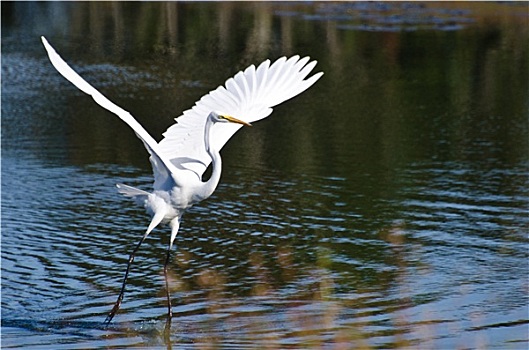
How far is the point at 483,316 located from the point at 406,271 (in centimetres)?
139

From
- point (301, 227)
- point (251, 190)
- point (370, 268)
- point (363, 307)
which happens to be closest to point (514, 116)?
point (251, 190)

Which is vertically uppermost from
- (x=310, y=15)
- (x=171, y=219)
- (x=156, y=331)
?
(x=310, y=15)

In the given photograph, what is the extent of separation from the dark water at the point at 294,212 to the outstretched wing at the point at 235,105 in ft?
3.49

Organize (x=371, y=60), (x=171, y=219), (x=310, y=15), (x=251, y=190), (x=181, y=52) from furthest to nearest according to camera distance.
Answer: (x=310, y=15), (x=181, y=52), (x=371, y=60), (x=251, y=190), (x=171, y=219)

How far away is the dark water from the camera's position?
766cm

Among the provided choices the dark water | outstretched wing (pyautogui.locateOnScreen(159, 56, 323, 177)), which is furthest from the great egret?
the dark water

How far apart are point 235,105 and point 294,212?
9.20 ft

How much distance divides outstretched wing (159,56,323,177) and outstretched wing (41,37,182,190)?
0.58 feet

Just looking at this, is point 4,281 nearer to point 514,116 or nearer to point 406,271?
point 406,271

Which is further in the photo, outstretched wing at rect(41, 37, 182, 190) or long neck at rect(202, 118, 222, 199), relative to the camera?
long neck at rect(202, 118, 222, 199)

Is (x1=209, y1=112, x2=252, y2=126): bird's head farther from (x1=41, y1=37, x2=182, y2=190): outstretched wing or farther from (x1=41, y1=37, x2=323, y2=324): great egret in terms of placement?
(x1=41, y1=37, x2=182, y2=190): outstretched wing

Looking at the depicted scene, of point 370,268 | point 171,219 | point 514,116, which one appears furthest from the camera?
point 514,116

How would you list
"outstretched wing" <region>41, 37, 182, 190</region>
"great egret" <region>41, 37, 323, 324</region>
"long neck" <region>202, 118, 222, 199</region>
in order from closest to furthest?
"outstretched wing" <region>41, 37, 182, 190</region>, "long neck" <region>202, 118, 222, 199</region>, "great egret" <region>41, 37, 323, 324</region>

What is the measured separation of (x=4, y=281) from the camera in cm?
898
